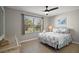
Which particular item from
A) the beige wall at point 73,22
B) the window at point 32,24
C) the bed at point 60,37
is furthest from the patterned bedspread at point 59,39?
the window at point 32,24

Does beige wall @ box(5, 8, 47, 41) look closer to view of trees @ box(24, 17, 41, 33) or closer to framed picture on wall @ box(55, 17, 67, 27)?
view of trees @ box(24, 17, 41, 33)

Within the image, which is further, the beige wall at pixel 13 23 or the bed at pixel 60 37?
the bed at pixel 60 37

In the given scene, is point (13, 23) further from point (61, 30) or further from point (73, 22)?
point (73, 22)

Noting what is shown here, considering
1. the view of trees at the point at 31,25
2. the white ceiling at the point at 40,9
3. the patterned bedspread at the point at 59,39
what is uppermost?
the white ceiling at the point at 40,9

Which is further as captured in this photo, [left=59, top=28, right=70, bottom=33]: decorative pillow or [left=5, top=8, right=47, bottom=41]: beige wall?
[left=59, top=28, right=70, bottom=33]: decorative pillow

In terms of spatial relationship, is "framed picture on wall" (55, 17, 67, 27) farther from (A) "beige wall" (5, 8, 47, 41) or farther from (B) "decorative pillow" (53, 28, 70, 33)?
(A) "beige wall" (5, 8, 47, 41)

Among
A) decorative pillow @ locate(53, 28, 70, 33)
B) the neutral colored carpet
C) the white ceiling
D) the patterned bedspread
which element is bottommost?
the neutral colored carpet

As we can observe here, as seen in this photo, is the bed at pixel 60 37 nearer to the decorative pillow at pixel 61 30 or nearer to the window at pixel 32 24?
the decorative pillow at pixel 61 30

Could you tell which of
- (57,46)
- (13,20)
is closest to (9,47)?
(13,20)

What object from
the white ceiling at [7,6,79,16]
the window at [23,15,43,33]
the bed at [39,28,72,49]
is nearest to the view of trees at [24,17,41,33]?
the window at [23,15,43,33]

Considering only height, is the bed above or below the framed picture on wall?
below

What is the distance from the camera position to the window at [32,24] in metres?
1.31

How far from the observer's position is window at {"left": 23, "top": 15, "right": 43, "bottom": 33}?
131cm

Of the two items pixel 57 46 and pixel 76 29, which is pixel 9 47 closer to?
pixel 57 46
